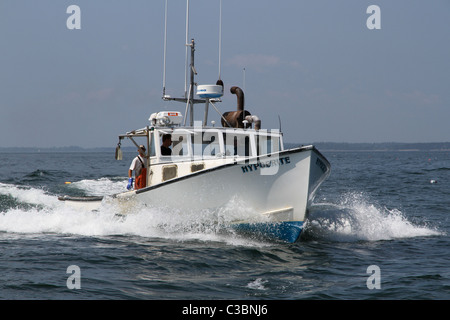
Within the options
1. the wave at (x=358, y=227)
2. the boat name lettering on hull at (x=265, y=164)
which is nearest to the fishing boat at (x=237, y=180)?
the boat name lettering on hull at (x=265, y=164)

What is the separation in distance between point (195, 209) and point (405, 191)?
16944 millimetres

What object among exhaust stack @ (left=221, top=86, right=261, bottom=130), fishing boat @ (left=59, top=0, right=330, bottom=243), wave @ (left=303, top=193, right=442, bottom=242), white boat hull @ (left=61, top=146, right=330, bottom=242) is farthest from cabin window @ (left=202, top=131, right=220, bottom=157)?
wave @ (left=303, top=193, right=442, bottom=242)

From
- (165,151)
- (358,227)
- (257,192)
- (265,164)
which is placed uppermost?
(165,151)

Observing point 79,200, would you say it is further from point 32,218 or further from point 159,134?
point 159,134

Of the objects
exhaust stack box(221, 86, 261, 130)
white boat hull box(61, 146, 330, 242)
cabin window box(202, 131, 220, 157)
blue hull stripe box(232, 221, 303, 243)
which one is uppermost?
exhaust stack box(221, 86, 261, 130)

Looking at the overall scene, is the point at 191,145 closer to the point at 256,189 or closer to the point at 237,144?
the point at 237,144

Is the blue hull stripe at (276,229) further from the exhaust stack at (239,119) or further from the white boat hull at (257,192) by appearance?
the exhaust stack at (239,119)

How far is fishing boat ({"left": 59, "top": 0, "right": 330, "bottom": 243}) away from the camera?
10.3 meters

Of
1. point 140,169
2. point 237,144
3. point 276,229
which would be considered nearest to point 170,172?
point 140,169

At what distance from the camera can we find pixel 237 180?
10.3 m

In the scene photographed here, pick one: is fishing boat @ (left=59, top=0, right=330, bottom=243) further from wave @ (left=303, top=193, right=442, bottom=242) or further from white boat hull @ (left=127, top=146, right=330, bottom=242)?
wave @ (left=303, top=193, right=442, bottom=242)

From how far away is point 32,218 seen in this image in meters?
12.8

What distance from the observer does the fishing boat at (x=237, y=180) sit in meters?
10.3
